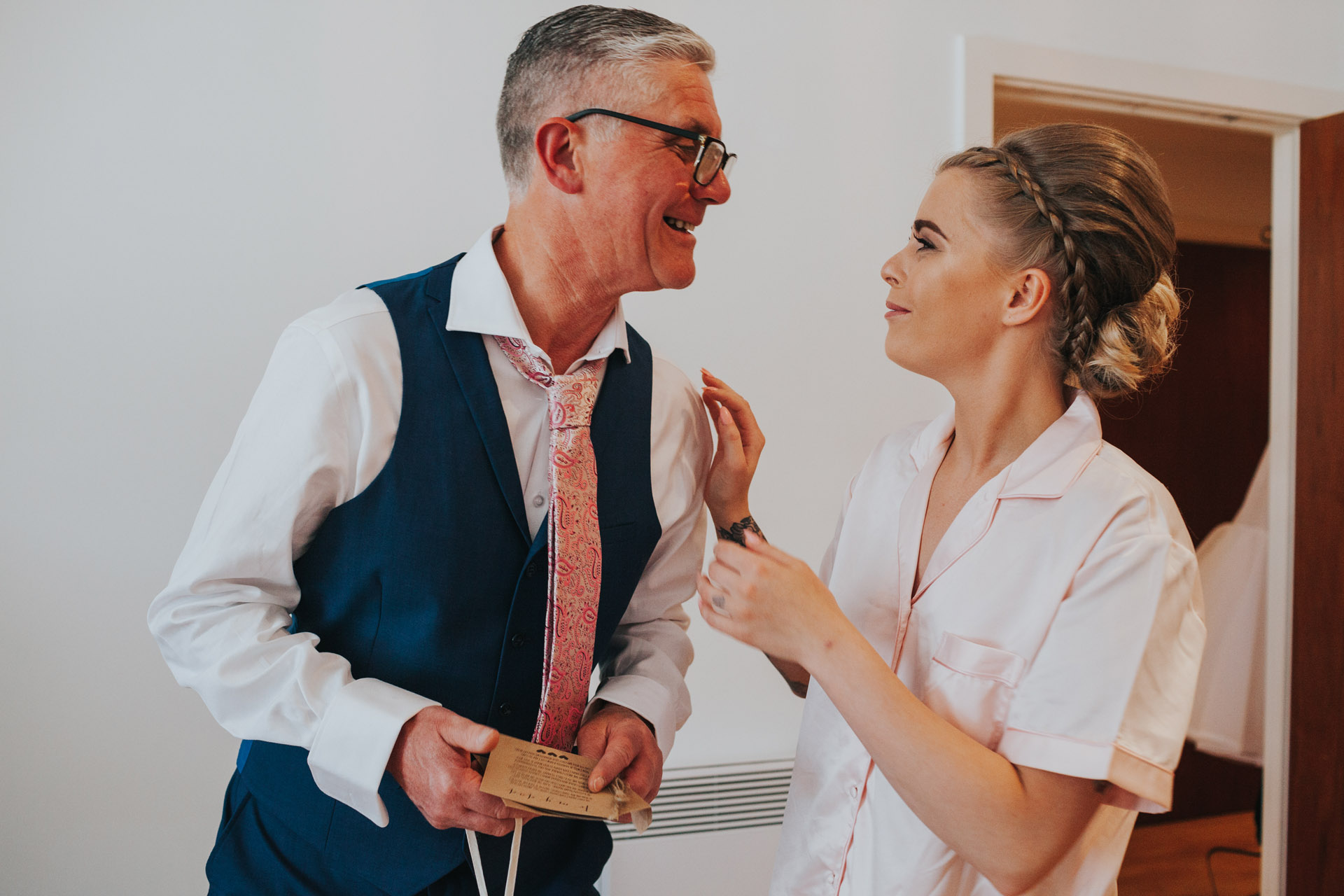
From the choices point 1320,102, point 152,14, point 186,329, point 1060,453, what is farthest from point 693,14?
point 1320,102

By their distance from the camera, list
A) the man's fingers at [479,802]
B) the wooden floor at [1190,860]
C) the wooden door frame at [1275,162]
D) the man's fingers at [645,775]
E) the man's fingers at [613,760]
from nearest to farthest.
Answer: the man's fingers at [479,802] < the man's fingers at [613,760] < the man's fingers at [645,775] < the wooden door frame at [1275,162] < the wooden floor at [1190,860]

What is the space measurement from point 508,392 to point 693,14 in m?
1.63

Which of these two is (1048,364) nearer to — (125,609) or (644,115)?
(644,115)

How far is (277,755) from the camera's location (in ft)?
4.26

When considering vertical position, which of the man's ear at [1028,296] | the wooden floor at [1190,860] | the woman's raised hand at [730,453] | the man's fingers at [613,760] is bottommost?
the wooden floor at [1190,860]

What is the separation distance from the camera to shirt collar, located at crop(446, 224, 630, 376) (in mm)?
1258

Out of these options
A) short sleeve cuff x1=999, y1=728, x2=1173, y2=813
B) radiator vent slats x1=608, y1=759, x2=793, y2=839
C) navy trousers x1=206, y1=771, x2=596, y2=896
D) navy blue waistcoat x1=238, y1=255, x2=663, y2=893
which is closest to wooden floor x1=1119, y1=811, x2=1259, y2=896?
radiator vent slats x1=608, y1=759, x2=793, y2=839

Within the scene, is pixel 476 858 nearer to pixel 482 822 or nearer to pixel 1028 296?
pixel 482 822

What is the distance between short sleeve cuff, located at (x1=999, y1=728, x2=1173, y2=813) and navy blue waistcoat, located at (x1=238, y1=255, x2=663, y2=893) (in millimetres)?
602

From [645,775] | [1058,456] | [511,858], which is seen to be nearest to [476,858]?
[511,858]

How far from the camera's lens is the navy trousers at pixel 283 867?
1244 millimetres

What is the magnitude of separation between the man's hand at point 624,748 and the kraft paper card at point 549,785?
0.03 metres

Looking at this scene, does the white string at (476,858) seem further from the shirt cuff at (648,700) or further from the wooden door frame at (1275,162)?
the wooden door frame at (1275,162)

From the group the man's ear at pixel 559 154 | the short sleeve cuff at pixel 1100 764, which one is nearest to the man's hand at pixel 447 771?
the short sleeve cuff at pixel 1100 764
